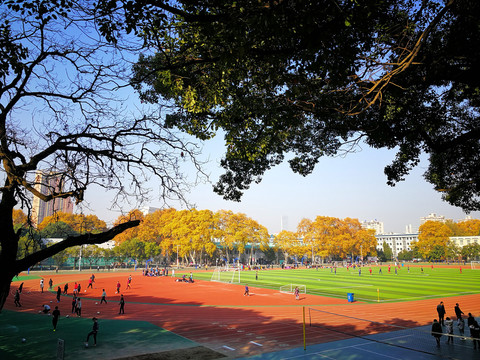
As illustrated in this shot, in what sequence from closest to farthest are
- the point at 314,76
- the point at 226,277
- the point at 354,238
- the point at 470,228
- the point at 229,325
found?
the point at 314,76, the point at 229,325, the point at 226,277, the point at 354,238, the point at 470,228

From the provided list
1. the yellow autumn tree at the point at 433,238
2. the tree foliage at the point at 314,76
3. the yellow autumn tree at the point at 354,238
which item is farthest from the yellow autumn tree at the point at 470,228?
the tree foliage at the point at 314,76

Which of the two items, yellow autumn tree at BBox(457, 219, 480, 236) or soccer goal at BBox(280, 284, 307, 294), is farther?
yellow autumn tree at BBox(457, 219, 480, 236)

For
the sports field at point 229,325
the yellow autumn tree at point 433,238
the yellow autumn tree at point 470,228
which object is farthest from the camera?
the yellow autumn tree at point 470,228

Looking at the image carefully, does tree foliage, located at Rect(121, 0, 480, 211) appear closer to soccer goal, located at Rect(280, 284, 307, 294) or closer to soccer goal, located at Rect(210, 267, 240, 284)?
soccer goal, located at Rect(280, 284, 307, 294)

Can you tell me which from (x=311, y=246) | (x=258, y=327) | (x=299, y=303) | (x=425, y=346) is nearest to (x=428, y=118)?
(x=425, y=346)

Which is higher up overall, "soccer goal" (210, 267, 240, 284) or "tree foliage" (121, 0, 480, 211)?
"tree foliage" (121, 0, 480, 211)

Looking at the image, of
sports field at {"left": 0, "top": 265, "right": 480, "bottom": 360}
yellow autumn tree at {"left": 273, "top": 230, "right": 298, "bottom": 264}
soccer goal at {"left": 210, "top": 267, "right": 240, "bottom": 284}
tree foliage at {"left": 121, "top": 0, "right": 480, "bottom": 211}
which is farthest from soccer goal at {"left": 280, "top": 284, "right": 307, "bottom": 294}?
yellow autumn tree at {"left": 273, "top": 230, "right": 298, "bottom": 264}

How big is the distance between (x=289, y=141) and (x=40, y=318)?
21535 millimetres

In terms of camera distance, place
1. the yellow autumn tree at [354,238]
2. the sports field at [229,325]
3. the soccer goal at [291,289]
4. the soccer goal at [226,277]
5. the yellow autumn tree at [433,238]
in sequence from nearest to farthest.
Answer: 1. the sports field at [229,325]
2. the soccer goal at [291,289]
3. the soccer goal at [226,277]
4. the yellow autumn tree at [433,238]
5. the yellow autumn tree at [354,238]

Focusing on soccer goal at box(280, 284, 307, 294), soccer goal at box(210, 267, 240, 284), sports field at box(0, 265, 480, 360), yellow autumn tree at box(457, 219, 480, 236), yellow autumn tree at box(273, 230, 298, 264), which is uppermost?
yellow autumn tree at box(457, 219, 480, 236)

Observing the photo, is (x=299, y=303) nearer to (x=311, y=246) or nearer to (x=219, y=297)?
(x=219, y=297)

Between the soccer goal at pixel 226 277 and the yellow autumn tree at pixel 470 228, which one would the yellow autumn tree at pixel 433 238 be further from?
the soccer goal at pixel 226 277

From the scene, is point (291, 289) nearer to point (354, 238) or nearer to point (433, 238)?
point (354, 238)

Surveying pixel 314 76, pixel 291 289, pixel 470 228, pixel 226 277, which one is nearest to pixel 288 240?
pixel 226 277
